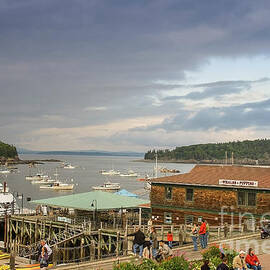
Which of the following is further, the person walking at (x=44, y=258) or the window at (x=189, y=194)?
the window at (x=189, y=194)

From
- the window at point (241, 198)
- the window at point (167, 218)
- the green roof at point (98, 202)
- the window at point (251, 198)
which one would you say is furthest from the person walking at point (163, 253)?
the window at point (167, 218)

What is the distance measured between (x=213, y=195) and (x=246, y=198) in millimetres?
2881

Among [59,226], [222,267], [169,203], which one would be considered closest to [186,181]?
[169,203]

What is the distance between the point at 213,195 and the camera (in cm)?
3881

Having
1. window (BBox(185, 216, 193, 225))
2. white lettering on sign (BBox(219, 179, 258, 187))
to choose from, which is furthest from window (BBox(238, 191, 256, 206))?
window (BBox(185, 216, 193, 225))

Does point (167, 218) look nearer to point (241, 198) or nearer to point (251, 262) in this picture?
point (241, 198)

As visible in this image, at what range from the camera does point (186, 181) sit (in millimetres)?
40312

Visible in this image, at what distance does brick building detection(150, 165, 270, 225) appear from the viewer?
37.0 metres

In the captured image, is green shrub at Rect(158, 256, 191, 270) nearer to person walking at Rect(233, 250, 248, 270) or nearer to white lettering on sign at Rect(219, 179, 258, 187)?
person walking at Rect(233, 250, 248, 270)

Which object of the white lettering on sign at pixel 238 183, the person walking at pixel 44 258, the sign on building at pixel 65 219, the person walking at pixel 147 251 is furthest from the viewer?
the sign on building at pixel 65 219

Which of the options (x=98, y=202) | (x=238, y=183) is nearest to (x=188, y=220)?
(x=238, y=183)

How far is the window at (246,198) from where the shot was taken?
122ft

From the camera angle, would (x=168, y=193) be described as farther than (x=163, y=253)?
Yes

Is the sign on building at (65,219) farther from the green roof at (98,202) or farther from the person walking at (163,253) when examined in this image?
the person walking at (163,253)
